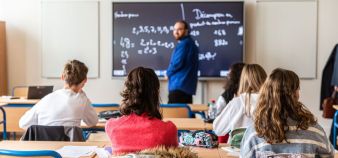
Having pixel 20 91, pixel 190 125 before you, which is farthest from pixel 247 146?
pixel 20 91

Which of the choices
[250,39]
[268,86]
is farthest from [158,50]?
[268,86]

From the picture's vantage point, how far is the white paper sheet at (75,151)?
2607mm

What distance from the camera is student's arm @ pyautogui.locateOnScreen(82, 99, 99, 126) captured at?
11.2ft

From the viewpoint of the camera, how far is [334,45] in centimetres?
658

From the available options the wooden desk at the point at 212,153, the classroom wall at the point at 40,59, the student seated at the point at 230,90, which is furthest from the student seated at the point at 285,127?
the classroom wall at the point at 40,59

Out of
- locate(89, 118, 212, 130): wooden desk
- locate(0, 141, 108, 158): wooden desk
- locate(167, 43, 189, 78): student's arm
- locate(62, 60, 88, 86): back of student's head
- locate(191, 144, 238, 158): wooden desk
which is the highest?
locate(167, 43, 189, 78): student's arm

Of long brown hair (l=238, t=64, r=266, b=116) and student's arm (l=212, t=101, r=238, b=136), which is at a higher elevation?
long brown hair (l=238, t=64, r=266, b=116)

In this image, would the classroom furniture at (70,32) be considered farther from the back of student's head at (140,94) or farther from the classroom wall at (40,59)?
the back of student's head at (140,94)

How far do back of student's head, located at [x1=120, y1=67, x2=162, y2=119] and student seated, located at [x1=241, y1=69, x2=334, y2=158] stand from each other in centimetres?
52

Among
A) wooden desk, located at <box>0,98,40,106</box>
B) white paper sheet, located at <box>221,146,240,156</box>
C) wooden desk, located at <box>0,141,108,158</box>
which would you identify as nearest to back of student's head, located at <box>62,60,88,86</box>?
wooden desk, located at <box>0,141,108,158</box>

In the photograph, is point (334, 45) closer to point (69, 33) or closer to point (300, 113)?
point (69, 33)

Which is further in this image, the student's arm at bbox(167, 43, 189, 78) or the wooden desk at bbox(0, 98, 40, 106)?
the student's arm at bbox(167, 43, 189, 78)

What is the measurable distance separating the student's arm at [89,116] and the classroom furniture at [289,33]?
12.1ft

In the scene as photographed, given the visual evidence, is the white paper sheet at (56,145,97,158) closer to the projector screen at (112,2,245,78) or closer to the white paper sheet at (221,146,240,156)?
the white paper sheet at (221,146,240,156)
